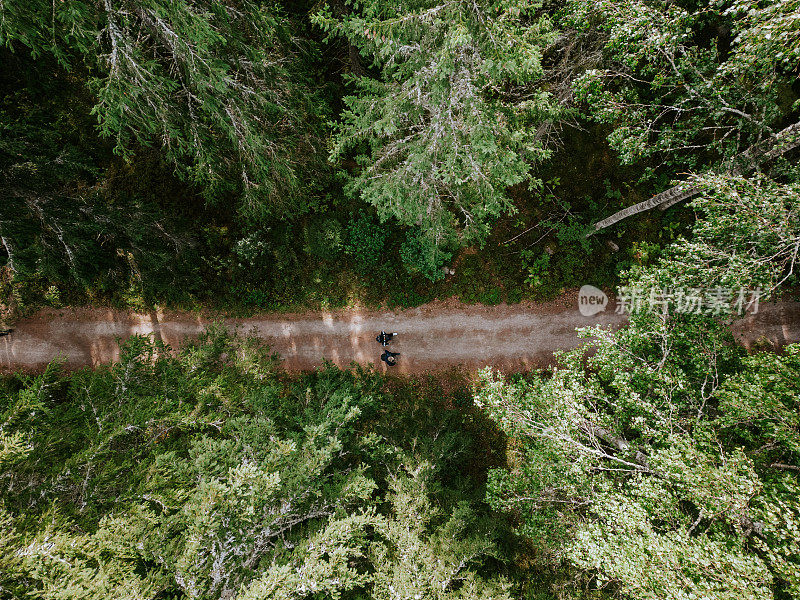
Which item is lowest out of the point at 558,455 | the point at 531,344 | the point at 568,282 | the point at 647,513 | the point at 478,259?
the point at 647,513

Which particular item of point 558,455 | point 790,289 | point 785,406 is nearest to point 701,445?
point 785,406

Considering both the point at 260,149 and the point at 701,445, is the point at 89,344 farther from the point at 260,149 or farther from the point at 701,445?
the point at 701,445

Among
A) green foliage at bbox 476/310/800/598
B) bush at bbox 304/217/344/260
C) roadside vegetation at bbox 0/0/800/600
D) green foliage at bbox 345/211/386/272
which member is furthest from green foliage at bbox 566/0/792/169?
bush at bbox 304/217/344/260

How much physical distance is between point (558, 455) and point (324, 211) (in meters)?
10.7

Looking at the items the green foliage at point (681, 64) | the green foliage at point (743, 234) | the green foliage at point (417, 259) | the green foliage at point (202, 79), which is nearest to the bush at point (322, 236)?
the green foliage at point (202, 79)

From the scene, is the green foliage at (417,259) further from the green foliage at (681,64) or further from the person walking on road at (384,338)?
the green foliage at (681,64)

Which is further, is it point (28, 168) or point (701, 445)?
point (28, 168)

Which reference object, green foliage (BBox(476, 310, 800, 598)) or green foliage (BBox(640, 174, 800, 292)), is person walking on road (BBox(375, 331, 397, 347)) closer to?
green foliage (BBox(476, 310, 800, 598))

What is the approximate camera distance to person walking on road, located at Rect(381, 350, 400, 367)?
13727 mm

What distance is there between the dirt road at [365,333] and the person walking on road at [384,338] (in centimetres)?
28

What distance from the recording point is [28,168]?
937cm

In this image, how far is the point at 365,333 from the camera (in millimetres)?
14297

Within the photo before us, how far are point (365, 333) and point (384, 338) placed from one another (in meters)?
0.92

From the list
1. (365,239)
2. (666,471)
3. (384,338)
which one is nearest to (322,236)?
(365,239)
